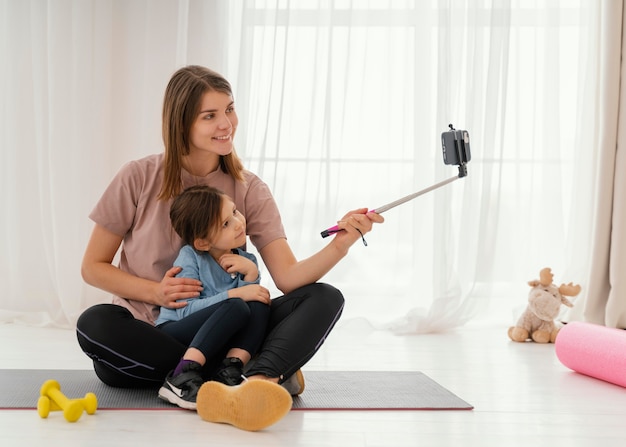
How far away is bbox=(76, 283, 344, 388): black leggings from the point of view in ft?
6.87

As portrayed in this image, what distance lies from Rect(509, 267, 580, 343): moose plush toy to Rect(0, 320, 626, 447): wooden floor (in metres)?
Answer: 0.42

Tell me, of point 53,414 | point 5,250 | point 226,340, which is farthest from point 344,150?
point 53,414

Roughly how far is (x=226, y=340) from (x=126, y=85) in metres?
2.09

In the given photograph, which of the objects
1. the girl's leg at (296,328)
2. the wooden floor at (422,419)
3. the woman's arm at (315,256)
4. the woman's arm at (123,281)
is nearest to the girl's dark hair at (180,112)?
the woman's arm at (123,281)

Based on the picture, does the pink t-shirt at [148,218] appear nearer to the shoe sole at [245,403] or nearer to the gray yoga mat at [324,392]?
the gray yoga mat at [324,392]

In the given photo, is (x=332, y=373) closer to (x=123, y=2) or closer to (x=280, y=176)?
(x=280, y=176)

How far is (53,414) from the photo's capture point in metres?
2.01

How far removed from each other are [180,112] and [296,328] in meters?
0.69

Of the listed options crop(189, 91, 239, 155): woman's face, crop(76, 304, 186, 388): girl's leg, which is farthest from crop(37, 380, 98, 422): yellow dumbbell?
crop(189, 91, 239, 155): woman's face

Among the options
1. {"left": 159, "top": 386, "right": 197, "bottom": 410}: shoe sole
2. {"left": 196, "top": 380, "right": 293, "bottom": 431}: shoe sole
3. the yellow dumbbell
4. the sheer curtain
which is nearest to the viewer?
{"left": 196, "top": 380, "right": 293, "bottom": 431}: shoe sole

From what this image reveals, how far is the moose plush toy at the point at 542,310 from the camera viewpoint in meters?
3.42

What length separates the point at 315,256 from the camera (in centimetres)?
225

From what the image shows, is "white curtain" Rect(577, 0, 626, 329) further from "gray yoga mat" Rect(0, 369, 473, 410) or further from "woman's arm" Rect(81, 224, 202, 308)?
"woman's arm" Rect(81, 224, 202, 308)

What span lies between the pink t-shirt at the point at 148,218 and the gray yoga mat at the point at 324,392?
0.25m
